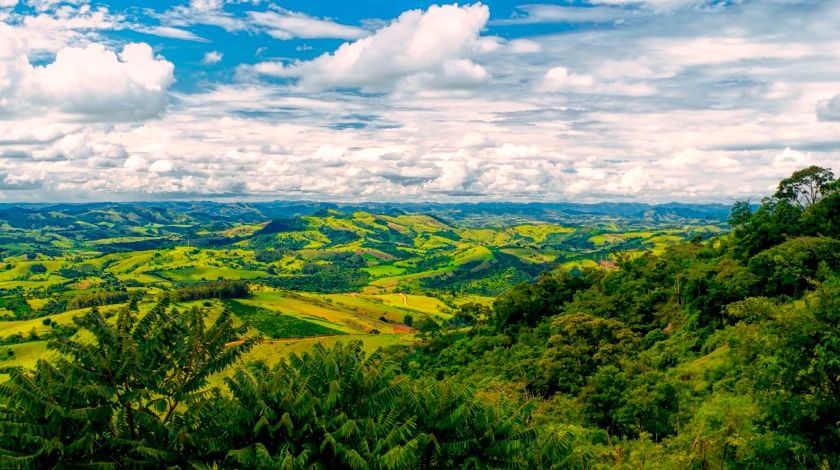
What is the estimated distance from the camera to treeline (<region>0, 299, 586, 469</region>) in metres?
14.9

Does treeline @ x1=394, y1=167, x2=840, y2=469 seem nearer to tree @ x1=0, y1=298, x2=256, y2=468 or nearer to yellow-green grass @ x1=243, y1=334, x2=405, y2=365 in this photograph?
tree @ x1=0, y1=298, x2=256, y2=468

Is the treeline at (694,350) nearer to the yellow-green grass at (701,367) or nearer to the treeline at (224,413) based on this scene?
the yellow-green grass at (701,367)

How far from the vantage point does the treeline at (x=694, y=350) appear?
77.1 feet

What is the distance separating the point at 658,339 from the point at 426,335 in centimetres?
6277

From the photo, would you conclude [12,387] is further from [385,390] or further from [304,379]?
[385,390]

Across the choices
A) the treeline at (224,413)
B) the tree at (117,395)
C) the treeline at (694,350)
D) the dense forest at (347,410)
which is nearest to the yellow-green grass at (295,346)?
the treeline at (694,350)

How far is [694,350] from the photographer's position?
60.8 metres

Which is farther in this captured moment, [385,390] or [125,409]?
[385,390]

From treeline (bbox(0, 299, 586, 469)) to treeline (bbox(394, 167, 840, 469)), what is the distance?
4150 mm

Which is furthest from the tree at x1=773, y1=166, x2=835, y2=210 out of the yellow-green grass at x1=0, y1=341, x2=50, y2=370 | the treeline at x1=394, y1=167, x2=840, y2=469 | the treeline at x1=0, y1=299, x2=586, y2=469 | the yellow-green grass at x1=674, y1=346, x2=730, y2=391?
the yellow-green grass at x1=0, y1=341, x2=50, y2=370

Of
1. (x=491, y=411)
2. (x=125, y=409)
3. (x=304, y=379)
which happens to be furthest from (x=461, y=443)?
(x=125, y=409)

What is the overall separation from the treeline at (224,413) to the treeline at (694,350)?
415 centimetres

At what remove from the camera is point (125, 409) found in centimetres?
1644

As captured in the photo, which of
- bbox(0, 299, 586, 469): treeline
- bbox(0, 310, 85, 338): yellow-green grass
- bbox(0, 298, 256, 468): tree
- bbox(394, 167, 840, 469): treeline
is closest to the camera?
bbox(0, 298, 256, 468): tree
